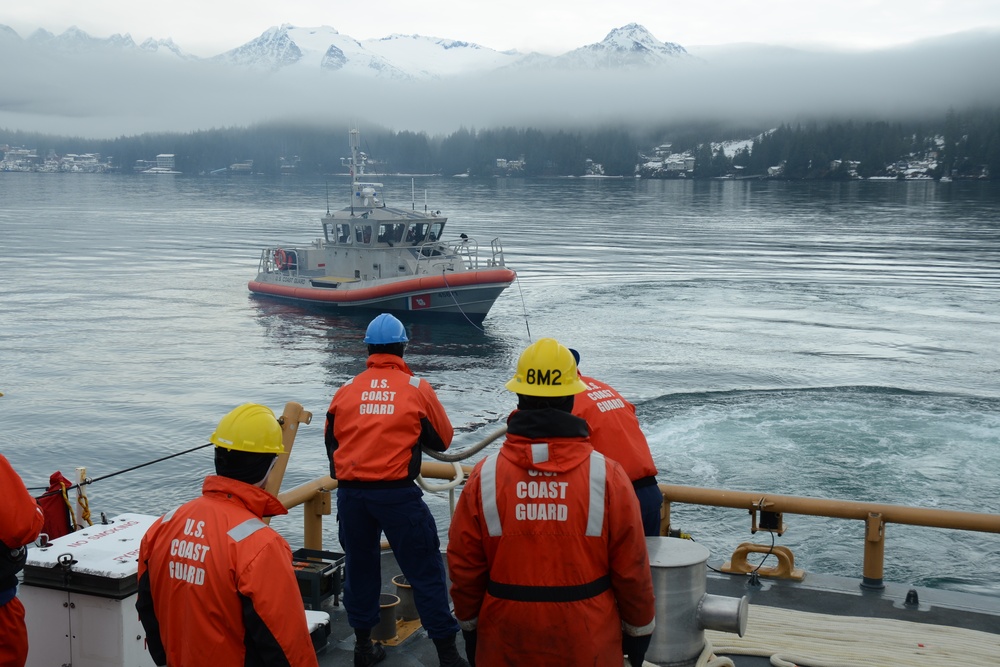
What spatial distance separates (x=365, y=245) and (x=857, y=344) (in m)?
15.0

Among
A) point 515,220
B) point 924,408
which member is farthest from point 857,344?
point 515,220

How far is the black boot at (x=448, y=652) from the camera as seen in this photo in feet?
14.9

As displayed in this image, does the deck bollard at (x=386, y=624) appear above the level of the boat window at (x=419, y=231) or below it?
below

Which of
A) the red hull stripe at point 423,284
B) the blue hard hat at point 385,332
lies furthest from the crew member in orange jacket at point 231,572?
the red hull stripe at point 423,284

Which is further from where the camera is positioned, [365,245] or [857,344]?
[365,245]

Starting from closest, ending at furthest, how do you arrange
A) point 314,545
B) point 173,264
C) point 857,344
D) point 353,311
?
point 314,545, point 857,344, point 353,311, point 173,264

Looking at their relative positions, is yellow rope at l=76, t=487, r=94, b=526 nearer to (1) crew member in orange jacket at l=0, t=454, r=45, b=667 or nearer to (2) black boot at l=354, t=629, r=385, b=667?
(1) crew member in orange jacket at l=0, t=454, r=45, b=667

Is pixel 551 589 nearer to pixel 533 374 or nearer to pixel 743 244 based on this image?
pixel 533 374

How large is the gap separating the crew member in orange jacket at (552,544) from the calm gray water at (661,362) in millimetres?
7771

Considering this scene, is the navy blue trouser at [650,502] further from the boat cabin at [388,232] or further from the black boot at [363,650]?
the boat cabin at [388,232]

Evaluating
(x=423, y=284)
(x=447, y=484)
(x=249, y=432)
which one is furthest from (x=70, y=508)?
(x=423, y=284)

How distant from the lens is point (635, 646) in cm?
299

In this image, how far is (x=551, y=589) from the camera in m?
2.85

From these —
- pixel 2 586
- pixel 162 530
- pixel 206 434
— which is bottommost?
pixel 206 434
